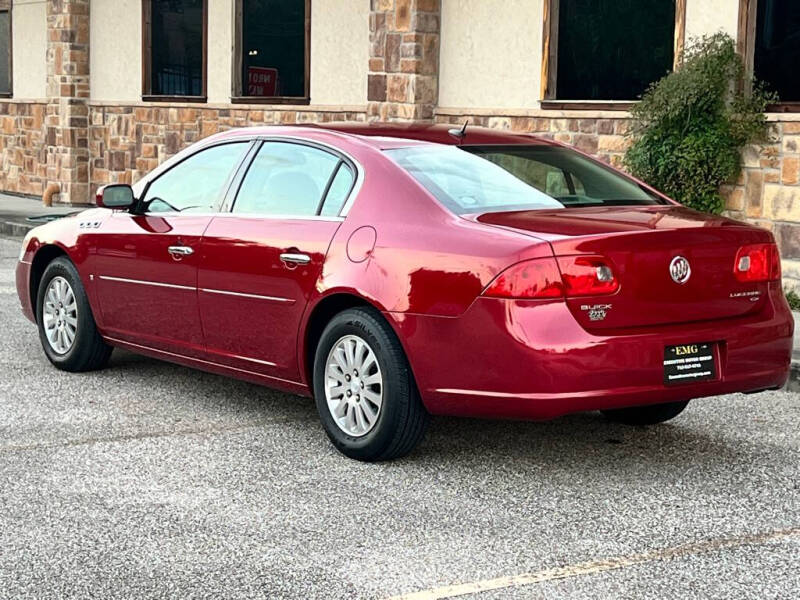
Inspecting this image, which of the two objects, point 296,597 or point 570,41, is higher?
point 570,41

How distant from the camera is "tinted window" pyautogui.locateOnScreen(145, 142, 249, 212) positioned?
7.32 meters

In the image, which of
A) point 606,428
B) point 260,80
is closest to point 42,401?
point 606,428

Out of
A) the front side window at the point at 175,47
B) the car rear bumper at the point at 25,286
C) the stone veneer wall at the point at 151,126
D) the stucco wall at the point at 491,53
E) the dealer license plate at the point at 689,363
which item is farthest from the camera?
the front side window at the point at 175,47

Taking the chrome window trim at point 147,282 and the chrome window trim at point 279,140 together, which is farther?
the chrome window trim at point 147,282

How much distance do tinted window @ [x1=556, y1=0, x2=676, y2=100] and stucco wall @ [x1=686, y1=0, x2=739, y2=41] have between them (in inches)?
13.3

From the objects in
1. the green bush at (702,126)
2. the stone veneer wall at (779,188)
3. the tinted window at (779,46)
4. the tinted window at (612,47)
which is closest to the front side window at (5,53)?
the tinted window at (612,47)

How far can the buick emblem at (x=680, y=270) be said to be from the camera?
229 inches

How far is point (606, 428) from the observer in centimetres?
702

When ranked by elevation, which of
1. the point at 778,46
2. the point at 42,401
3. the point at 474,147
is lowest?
the point at 42,401

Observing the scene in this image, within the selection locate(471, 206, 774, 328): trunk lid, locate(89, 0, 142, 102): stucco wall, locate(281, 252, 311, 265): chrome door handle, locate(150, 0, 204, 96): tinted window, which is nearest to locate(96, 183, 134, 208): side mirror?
locate(281, 252, 311, 265): chrome door handle

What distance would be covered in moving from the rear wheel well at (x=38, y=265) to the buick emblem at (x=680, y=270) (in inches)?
164

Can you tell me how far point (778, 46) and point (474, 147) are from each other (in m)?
6.35

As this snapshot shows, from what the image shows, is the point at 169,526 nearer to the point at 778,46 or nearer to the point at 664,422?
the point at 664,422

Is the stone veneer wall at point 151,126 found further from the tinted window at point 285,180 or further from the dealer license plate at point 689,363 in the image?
the dealer license plate at point 689,363
